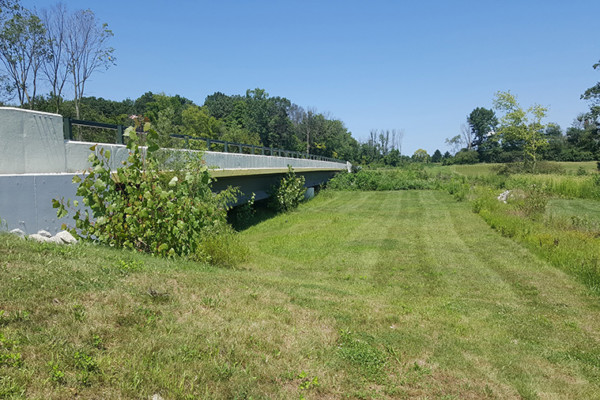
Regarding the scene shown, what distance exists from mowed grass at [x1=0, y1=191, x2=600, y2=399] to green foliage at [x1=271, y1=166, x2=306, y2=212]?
13959 mm

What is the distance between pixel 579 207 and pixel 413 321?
73.3 ft

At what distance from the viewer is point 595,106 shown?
50.8 m

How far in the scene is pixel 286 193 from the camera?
75.5 ft

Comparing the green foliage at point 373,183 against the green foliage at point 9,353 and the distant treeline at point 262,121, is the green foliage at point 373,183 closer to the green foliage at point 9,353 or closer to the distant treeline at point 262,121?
the distant treeline at point 262,121

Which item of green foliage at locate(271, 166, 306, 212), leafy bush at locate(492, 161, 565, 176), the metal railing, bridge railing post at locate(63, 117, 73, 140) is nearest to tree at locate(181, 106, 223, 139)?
leafy bush at locate(492, 161, 565, 176)

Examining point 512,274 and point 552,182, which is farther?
point 552,182

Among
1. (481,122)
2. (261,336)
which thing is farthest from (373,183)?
(481,122)

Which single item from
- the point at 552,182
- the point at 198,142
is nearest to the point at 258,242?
the point at 198,142

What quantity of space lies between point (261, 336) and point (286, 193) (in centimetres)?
1874

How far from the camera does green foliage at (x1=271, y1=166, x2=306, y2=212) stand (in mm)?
22394

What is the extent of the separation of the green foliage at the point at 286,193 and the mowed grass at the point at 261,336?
13959mm

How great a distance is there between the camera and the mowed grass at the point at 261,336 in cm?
323

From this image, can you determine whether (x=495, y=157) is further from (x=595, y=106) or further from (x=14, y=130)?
(x=14, y=130)

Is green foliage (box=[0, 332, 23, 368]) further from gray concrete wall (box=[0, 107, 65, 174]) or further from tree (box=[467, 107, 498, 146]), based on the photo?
tree (box=[467, 107, 498, 146])
